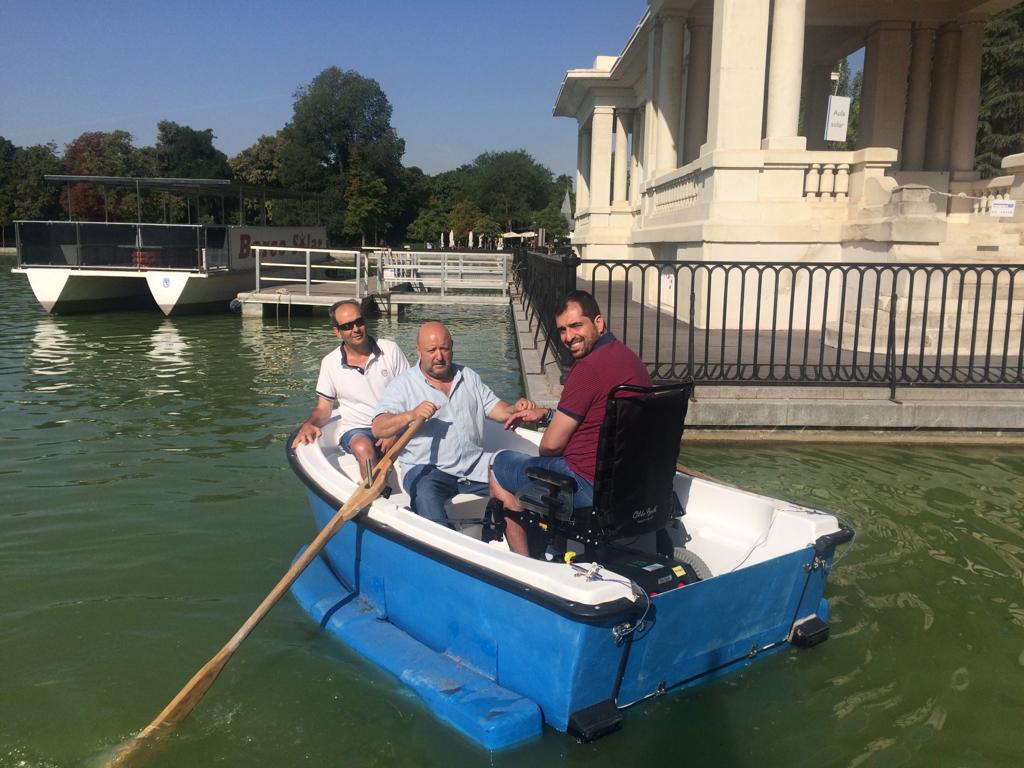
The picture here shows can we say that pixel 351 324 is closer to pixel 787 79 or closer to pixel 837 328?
pixel 837 328

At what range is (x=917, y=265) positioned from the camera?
27.2 feet

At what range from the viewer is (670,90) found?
1858 centimetres

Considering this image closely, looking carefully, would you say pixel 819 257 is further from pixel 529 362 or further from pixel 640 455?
pixel 640 455

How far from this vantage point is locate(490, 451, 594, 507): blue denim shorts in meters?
4.15

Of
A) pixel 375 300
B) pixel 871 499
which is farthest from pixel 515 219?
pixel 871 499

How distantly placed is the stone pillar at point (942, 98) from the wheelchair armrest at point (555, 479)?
17.1m

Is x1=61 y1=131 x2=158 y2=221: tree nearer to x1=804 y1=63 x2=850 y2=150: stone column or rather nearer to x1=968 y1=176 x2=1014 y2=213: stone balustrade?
x1=804 y1=63 x2=850 y2=150: stone column

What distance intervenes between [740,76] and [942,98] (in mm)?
8060

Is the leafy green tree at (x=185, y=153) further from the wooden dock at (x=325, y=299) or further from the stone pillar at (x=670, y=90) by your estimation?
the stone pillar at (x=670, y=90)

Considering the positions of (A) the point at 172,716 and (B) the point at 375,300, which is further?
(B) the point at 375,300

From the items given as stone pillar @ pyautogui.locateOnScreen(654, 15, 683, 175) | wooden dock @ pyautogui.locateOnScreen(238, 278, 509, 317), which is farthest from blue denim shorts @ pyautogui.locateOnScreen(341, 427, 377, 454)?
stone pillar @ pyautogui.locateOnScreen(654, 15, 683, 175)

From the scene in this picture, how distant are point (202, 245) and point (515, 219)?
6954 centimetres

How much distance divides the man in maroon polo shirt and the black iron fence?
2.73m

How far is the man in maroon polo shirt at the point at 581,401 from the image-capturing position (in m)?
4.14
